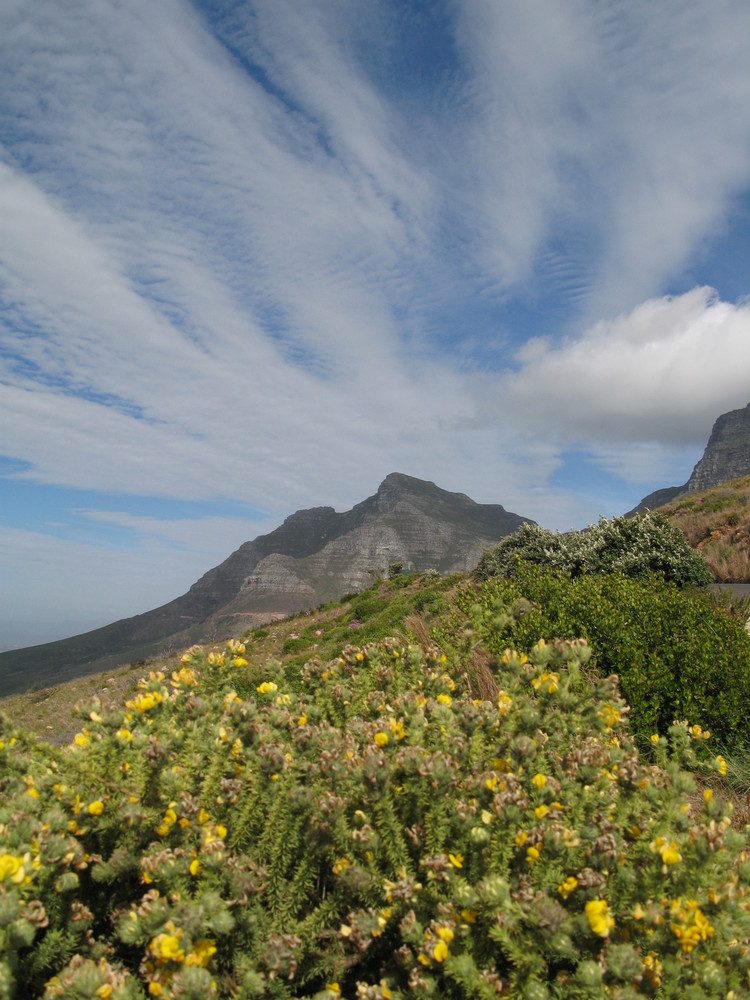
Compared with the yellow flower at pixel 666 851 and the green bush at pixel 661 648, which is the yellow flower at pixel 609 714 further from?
the green bush at pixel 661 648

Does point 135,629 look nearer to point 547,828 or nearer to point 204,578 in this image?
point 204,578

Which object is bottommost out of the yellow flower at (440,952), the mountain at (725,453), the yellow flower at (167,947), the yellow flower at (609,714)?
the yellow flower at (440,952)

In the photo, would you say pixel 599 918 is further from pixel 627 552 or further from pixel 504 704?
pixel 627 552

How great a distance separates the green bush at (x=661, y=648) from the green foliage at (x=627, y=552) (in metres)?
3.26

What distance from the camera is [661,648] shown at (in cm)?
485

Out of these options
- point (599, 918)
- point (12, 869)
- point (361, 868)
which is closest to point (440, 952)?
point (361, 868)

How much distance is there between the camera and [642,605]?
5328 millimetres

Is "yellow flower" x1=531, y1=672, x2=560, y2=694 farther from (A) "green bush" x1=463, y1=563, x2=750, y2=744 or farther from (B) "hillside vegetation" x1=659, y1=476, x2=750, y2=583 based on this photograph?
(B) "hillside vegetation" x1=659, y1=476, x2=750, y2=583

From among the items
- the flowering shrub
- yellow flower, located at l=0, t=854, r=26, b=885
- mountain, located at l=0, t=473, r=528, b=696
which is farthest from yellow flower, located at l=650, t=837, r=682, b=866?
mountain, located at l=0, t=473, r=528, b=696

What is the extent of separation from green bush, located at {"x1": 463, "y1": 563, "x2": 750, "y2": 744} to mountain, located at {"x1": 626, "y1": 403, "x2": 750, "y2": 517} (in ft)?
445

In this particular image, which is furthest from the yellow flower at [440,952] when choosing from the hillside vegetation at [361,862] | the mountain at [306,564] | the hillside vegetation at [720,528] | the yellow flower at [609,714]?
the mountain at [306,564]

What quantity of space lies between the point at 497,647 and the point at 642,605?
1.53 meters

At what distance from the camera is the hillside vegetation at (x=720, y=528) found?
1195cm

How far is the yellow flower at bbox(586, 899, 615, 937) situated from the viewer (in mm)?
1640
